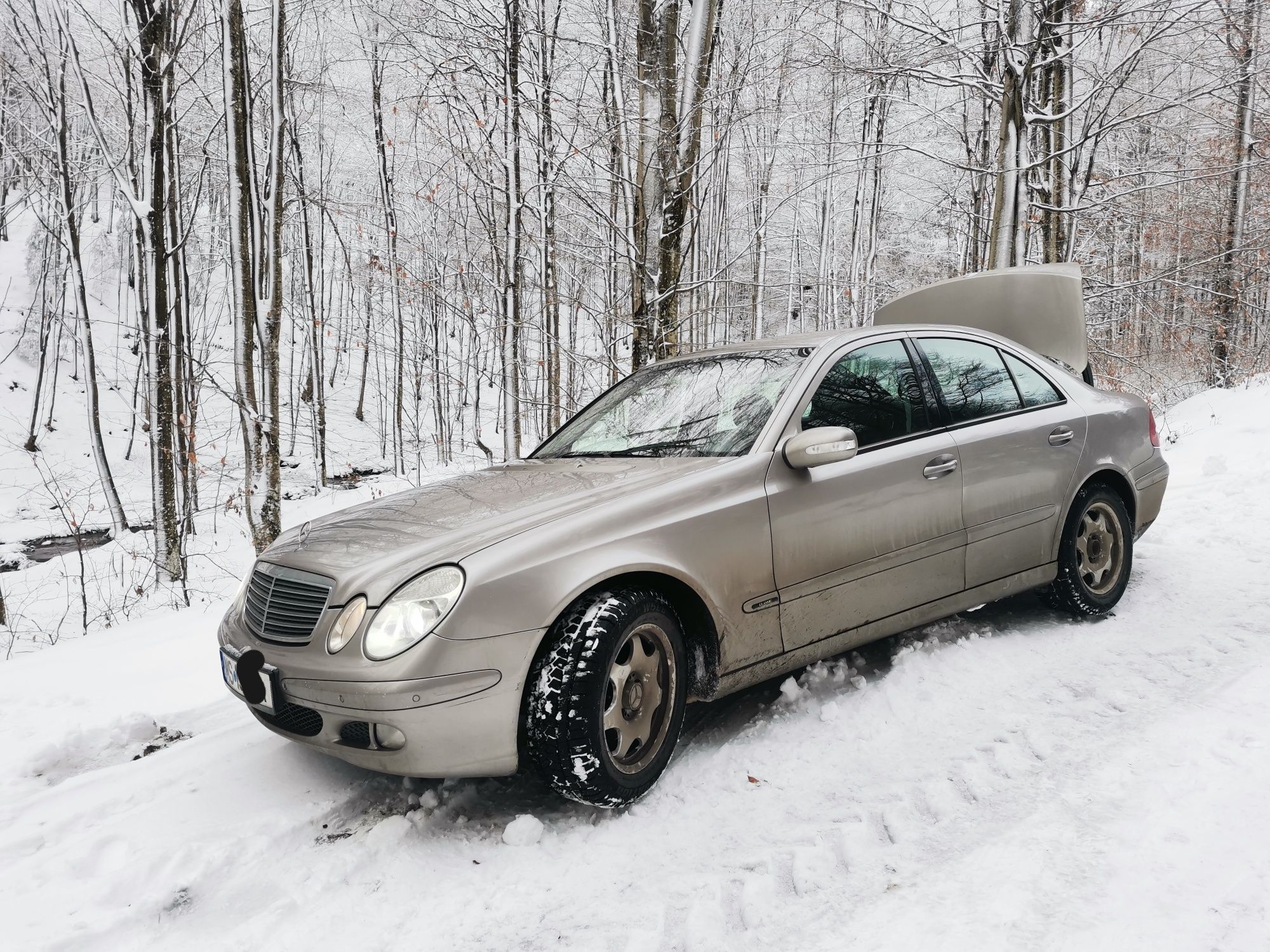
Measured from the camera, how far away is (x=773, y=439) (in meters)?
2.93

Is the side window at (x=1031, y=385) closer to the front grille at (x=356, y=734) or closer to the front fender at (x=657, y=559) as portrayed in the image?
the front fender at (x=657, y=559)

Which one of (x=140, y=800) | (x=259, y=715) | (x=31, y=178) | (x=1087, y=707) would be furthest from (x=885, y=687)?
(x=31, y=178)

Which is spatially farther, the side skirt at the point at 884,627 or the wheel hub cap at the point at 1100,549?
the wheel hub cap at the point at 1100,549

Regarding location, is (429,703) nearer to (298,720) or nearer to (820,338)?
(298,720)

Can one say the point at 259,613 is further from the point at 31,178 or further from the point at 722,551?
the point at 31,178

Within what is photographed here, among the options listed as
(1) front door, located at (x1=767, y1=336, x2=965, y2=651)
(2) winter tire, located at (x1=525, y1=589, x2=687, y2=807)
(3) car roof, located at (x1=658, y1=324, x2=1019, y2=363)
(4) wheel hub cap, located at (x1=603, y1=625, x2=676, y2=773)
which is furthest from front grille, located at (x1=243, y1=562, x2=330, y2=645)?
(3) car roof, located at (x1=658, y1=324, x2=1019, y2=363)

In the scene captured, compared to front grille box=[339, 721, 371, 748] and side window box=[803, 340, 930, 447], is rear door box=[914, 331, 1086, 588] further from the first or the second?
front grille box=[339, 721, 371, 748]

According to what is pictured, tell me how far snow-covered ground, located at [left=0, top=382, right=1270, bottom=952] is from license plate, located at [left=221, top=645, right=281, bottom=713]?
13.6 inches

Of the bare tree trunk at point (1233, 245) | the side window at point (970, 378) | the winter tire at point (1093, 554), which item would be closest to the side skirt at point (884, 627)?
the winter tire at point (1093, 554)

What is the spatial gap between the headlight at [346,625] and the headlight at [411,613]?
6 centimetres

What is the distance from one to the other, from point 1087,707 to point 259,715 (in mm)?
3121

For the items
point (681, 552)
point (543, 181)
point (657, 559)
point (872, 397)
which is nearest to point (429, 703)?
point (657, 559)

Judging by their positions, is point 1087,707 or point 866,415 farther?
point 866,415

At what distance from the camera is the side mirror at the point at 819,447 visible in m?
2.84
